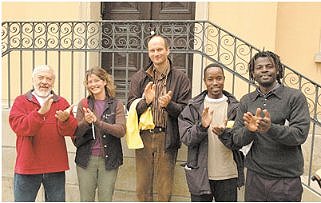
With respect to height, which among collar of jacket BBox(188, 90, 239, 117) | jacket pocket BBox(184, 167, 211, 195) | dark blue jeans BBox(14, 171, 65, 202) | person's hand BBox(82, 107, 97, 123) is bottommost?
dark blue jeans BBox(14, 171, 65, 202)

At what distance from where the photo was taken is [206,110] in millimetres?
3451

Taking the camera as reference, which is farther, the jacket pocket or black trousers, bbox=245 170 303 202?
the jacket pocket

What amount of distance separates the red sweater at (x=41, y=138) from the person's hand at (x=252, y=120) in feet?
5.14

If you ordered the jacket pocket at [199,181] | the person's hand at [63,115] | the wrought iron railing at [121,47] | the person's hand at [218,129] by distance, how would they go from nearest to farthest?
the person's hand at [218,129] → the jacket pocket at [199,181] → the person's hand at [63,115] → the wrought iron railing at [121,47]

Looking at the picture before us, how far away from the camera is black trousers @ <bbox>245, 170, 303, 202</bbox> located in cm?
325

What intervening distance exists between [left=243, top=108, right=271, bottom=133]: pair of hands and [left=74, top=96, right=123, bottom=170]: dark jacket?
1.38m

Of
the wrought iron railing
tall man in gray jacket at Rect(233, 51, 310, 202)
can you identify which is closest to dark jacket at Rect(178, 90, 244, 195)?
tall man in gray jacket at Rect(233, 51, 310, 202)

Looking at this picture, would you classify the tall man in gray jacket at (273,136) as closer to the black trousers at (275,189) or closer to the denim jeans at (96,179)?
the black trousers at (275,189)

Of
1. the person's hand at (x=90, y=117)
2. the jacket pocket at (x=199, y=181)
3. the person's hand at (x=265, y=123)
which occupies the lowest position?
the jacket pocket at (x=199, y=181)

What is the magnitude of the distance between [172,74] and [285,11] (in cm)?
334

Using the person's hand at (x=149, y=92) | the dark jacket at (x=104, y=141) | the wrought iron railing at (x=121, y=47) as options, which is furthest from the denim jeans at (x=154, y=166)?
the wrought iron railing at (x=121, y=47)

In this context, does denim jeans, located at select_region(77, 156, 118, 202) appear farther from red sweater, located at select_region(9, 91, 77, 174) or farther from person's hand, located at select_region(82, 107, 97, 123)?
person's hand, located at select_region(82, 107, 97, 123)

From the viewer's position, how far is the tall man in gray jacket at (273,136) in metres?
3.16

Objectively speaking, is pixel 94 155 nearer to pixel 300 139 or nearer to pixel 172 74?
pixel 172 74
